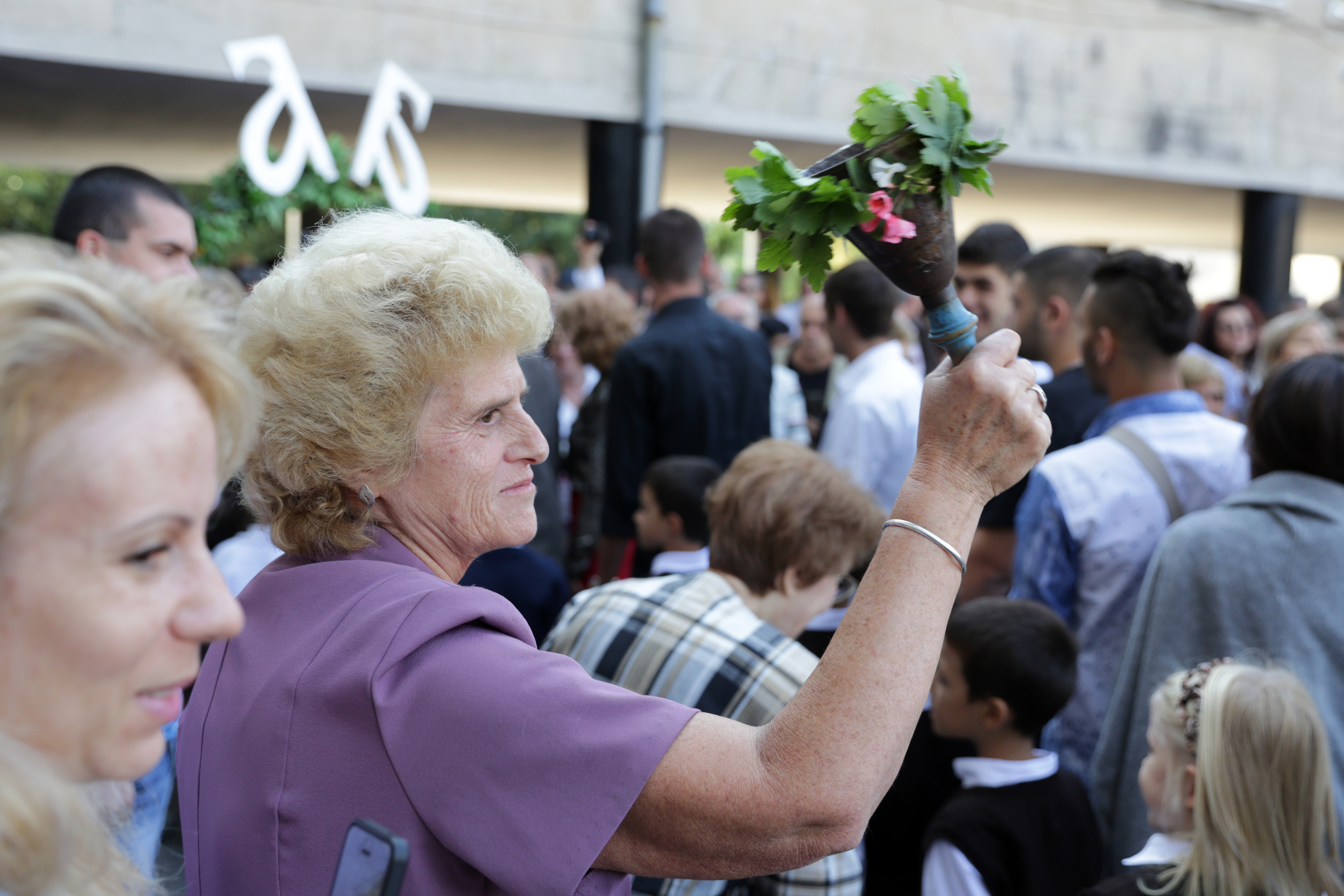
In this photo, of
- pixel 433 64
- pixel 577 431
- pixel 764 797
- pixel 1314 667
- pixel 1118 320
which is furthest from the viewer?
pixel 433 64

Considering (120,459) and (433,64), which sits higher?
(433,64)

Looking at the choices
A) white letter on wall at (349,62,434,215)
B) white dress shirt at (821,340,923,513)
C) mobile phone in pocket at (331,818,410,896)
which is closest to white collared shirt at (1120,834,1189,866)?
mobile phone in pocket at (331,818,410,896)

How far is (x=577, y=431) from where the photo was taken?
17.1ft

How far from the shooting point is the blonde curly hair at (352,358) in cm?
143

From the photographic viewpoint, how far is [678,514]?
3646mm

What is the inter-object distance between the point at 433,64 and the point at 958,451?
8.28 metres

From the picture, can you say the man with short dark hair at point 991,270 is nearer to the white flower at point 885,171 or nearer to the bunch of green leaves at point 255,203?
the bunch of green leaves at point 255,203

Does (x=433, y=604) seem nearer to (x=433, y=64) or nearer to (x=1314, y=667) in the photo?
(x=1314, y=667)

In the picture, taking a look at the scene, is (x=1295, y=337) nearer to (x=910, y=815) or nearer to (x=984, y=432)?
(x=910, y=815)

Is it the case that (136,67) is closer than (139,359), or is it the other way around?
(139,359)

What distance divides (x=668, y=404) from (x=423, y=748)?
3268mm

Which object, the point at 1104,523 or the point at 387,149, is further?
the point at 387,149

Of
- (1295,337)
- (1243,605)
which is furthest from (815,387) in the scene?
(1243,605)

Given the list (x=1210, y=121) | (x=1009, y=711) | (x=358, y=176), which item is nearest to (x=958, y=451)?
(x=1009, y=711)
